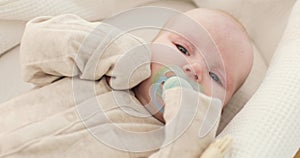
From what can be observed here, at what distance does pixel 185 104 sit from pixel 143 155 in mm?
115

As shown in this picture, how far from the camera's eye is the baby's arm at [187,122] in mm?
673

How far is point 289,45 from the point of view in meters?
0.87

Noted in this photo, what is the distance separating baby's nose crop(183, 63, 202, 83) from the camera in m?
0.79

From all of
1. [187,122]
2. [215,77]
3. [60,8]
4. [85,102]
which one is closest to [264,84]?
[215,77]

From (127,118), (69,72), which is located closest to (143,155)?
(127,118)

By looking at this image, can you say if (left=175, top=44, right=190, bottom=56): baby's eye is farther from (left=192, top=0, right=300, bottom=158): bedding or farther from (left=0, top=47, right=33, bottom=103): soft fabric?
(left=0, top=47, right=33, bottom=103): soft fabric

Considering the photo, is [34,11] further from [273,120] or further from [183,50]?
[273,120]

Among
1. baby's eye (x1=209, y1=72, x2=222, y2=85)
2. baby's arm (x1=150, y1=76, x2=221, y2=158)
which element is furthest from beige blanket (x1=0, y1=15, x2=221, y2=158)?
baby's eye (x1=209, y1=72, x2=222, y2=85)

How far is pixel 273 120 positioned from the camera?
28.5 inches

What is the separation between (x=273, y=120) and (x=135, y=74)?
23 cm

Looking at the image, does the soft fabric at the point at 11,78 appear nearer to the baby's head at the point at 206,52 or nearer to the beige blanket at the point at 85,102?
the beige blanket at the point at 85,102

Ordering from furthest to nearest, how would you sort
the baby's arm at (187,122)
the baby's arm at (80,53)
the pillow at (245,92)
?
the pillow at (245,92), the baby's arm at (80,53), the baby's arm at (187,122)

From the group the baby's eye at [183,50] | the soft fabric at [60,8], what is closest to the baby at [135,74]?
the baby's eye at [183,50]

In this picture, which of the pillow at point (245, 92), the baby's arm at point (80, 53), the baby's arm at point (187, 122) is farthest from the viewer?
the pillow at point (245, 92)
